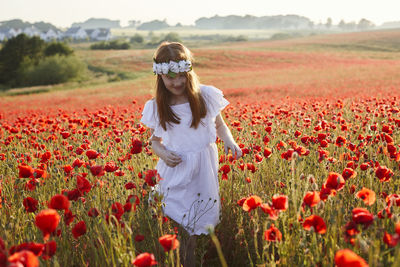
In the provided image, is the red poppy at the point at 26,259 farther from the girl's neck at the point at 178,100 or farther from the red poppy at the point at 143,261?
the girl's neck at the point at 178,100

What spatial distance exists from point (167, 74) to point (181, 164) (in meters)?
0.63

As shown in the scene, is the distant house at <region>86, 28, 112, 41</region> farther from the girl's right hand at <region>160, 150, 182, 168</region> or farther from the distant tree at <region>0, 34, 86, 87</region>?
the girl's right hand at <region>160, 150, 182, 168</region>

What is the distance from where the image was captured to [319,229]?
4.08 feet

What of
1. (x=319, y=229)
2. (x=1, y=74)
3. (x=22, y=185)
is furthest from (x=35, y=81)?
(x=319, y=229)

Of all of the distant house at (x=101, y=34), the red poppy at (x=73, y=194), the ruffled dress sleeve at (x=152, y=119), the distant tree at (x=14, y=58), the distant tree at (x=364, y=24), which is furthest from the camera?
the distant tree at (x=364, y=24)

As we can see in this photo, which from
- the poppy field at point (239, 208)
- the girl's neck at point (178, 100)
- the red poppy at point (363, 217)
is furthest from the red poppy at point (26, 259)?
the girl's neck at point (178, 100)

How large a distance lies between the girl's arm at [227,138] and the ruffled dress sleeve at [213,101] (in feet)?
0.37

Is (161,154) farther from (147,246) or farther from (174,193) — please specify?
(147,246)

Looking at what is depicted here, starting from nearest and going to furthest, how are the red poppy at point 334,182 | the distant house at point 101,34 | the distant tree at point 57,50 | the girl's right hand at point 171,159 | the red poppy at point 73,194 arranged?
1. the red poppy at point 334,182
2. the red poppy at point 73,194
3. the girl's right hand at point 171,159
4. the distant tree at point 57,50
5. the distant house at point 101,34

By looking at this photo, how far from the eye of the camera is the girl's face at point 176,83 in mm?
2341

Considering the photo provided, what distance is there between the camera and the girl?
7.52 feet

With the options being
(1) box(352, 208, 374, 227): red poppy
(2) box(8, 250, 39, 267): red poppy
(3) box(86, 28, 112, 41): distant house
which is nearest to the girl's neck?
(1) box(352, 208, 374, 227): red poppy

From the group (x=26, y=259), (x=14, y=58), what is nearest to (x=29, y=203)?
(x=26, y=259)

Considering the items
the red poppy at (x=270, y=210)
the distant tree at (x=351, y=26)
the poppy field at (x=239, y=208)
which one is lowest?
the poppy field at (x=239, y=208)
